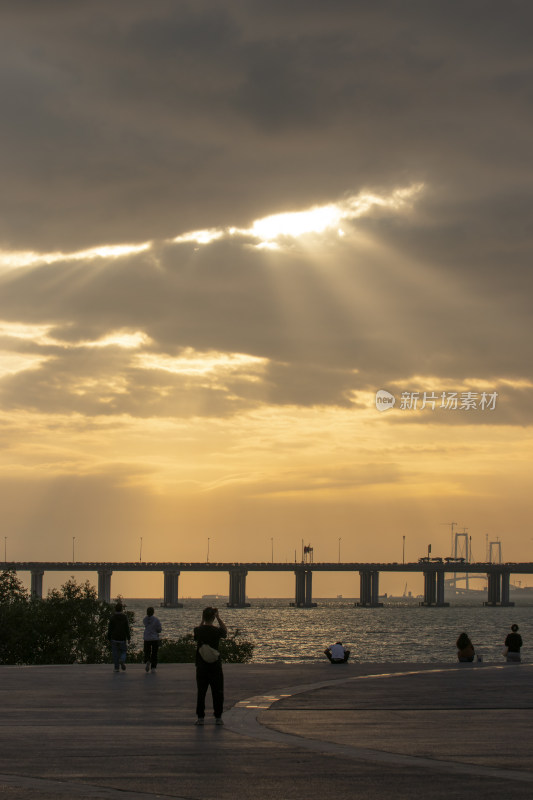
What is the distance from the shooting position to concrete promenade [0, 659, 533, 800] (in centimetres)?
1318

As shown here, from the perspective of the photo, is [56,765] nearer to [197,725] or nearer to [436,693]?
[197,725]

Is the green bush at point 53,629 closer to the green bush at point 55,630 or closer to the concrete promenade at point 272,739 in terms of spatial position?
the green bush at point 55,630

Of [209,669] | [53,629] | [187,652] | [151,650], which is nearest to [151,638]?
[151,650]

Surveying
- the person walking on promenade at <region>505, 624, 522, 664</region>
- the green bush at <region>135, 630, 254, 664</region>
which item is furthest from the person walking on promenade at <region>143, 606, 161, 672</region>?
the green bush at <region>135, 630, 254, 664</region>

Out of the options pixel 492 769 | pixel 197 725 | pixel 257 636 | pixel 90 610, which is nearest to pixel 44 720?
pixel 197 725

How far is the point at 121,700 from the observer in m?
25.5

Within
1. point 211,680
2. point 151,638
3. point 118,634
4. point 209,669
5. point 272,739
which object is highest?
point 209,669

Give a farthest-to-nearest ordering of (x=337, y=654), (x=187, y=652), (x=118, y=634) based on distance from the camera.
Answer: (x=187, y=652), (x=337, y=654), (x=118, y=634)

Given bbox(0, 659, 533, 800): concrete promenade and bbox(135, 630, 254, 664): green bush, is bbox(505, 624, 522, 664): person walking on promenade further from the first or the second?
bbox(135, 630, 254, 664): green bush

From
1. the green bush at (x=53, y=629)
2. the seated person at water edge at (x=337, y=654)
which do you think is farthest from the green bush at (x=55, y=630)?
the seated person at water edge at (x=337, y=654)

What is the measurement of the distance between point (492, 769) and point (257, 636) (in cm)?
13821

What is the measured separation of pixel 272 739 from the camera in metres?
18.2

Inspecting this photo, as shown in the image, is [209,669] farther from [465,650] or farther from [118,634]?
[465,650]

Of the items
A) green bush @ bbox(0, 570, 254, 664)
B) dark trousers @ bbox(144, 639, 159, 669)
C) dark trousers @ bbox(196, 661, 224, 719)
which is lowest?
green bush @ bbox(0, 570, 254, 664)
